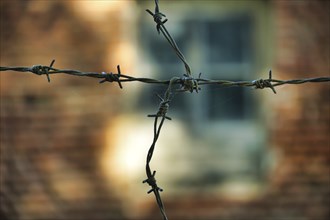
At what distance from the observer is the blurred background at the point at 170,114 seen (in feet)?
10.8

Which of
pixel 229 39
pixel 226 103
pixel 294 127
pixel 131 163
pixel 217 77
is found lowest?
pixel 131 163

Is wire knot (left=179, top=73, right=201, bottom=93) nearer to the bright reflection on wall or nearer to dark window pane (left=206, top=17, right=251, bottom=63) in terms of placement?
the bright reflection on wall

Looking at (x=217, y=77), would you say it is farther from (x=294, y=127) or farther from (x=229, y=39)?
(x=294, y=127)

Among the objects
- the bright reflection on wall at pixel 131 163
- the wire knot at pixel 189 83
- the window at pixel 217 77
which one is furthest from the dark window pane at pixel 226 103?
the wire knot at pixel 189 83

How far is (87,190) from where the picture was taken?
131 inches

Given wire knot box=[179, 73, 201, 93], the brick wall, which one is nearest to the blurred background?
the brick wall

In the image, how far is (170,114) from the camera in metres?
3.49

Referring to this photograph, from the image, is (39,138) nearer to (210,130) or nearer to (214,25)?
(210,130)

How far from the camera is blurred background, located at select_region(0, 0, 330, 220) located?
3297 millimetres

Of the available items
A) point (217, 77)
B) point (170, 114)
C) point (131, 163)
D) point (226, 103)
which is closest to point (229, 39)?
point (217, 77)

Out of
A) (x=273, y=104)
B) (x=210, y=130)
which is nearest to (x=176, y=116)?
(x=210, y=130)

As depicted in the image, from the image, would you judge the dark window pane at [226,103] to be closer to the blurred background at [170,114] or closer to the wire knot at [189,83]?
the blurred background at [170,114]

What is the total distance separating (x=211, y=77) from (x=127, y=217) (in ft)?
3.25

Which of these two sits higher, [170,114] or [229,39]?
[229,39]
